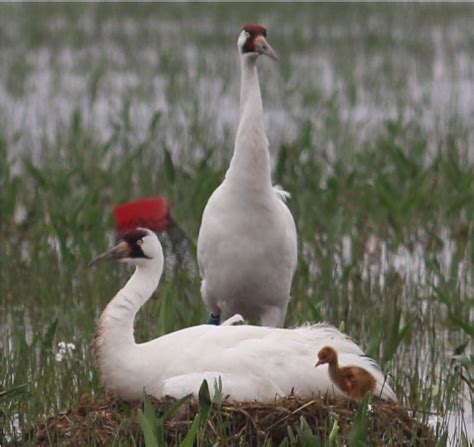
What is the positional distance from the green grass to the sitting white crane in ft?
1.23

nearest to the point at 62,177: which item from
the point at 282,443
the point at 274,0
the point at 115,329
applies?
the point at 115,329

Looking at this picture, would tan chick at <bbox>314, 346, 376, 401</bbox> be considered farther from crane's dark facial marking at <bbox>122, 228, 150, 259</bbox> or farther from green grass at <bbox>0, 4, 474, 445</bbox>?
crane's dark facial marking at <bbox>122, 228, 150, 259</bbox>

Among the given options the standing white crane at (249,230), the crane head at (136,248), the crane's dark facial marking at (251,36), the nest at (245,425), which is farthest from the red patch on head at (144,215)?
the nest at (245,425)

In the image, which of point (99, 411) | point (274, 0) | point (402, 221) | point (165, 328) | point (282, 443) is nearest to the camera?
point (282, 443)

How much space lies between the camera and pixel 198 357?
5047 mm

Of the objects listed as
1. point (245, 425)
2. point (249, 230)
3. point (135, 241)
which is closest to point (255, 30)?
point (249, 230)

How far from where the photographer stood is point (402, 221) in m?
8.72

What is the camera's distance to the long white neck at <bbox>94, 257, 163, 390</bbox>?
5133 millimetres

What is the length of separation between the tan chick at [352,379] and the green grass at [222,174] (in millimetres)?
229

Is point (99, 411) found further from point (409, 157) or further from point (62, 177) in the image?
point (409, 157)

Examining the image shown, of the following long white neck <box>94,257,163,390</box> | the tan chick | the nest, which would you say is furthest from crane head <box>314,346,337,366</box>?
long white neck <box>94,257,163,390</box>

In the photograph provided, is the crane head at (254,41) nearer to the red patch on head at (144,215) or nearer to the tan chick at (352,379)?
the red patch on head at (144,215)

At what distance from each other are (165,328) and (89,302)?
1.32m

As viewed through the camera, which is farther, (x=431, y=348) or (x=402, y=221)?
(x=402, y=221)
